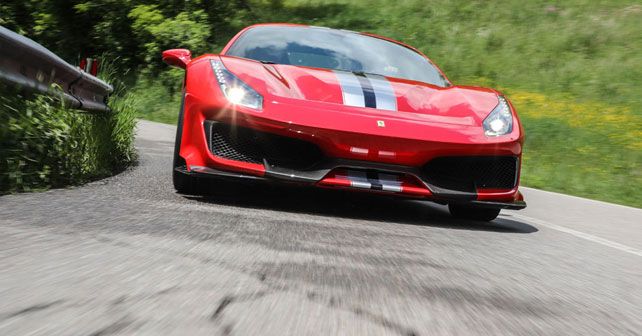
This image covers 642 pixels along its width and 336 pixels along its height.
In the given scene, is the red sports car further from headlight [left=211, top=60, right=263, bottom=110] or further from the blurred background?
the blurred background

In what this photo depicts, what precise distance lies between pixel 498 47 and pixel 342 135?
16999 mm

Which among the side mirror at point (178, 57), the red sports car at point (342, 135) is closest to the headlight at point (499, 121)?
the red sports car at point (342, 135)

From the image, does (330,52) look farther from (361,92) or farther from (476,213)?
(476,213)

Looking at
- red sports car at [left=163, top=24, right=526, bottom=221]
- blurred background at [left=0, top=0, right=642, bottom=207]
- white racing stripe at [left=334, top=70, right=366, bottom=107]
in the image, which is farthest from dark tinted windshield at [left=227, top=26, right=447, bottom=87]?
blurred background at [left=0, top=0, right=642, bottom=207]

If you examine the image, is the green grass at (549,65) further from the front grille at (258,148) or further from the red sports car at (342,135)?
the front grille at (258,148)

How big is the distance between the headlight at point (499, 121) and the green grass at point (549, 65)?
4.34 meters

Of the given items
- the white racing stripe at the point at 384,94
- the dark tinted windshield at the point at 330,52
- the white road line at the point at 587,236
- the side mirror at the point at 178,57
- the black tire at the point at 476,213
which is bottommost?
the white road line at the point at 587,236

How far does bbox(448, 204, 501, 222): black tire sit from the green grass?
414 cm

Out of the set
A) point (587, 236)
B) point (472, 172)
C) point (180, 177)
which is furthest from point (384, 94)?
point (587, 236)

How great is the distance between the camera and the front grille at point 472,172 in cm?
441

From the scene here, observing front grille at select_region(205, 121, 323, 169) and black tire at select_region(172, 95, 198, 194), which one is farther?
black tire at select_region(172, 95, 198, 194)

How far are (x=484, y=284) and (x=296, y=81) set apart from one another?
213 cm

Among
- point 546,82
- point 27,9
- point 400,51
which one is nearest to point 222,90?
point 400,51

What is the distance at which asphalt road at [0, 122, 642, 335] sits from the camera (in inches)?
78.5
